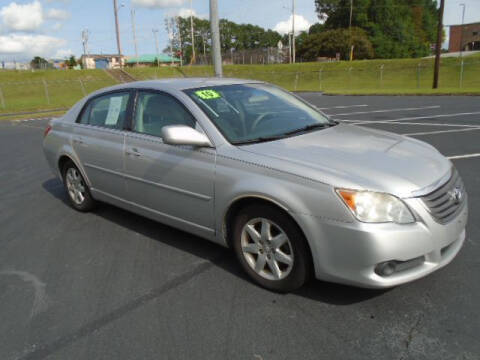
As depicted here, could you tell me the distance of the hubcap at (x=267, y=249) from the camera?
3057 millimetres

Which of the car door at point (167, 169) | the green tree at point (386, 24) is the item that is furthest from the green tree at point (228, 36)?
the car door at point (167, 169)

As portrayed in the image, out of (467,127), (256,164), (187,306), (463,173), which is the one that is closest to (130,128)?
(256,164)

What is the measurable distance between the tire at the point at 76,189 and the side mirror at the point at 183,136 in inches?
85.1

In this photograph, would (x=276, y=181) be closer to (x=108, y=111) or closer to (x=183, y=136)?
(x=183, y=136)

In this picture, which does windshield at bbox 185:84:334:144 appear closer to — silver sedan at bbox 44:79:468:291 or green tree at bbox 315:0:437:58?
silver sedan at bbox 44:79:468:291

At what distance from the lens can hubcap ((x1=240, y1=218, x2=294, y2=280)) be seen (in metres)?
3.06

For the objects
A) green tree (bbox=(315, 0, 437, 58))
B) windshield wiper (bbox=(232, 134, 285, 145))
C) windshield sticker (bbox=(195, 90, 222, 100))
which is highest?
green tree (bbox=(315, 0, 437, 58))

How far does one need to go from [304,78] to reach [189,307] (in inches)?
1743

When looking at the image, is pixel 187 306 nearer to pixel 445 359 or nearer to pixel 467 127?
pixel 445 359

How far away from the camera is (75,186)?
5285mm

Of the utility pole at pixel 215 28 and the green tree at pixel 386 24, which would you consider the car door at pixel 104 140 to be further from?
the green tree at pixel 386 24

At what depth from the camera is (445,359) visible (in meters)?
2.38

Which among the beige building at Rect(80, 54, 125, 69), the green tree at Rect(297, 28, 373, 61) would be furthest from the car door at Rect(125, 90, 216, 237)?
the beige building at Rect(80, 54, 125, 69)

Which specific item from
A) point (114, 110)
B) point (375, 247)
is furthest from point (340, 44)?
point (375, 247)
